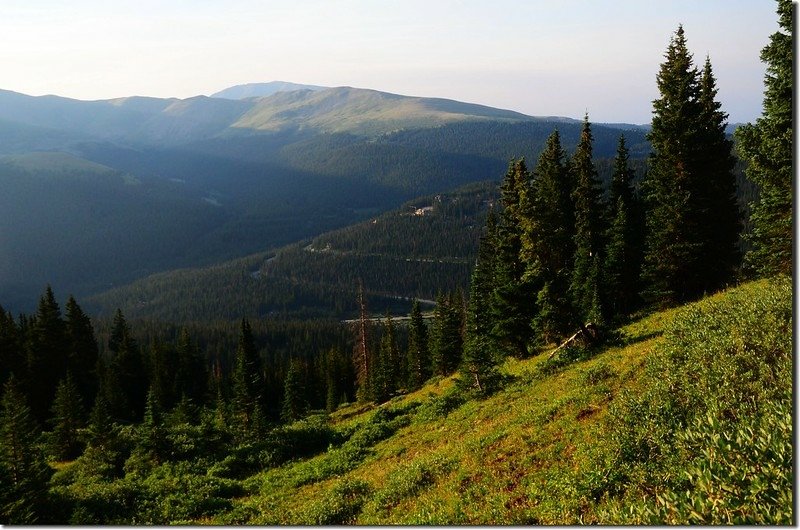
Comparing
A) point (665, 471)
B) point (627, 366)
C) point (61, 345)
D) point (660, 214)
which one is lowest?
point (61, 345)

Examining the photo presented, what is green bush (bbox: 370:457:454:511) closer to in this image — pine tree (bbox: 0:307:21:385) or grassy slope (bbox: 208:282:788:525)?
grassy slope (bbox: 208:282:788:525)

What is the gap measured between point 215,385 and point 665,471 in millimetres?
79008

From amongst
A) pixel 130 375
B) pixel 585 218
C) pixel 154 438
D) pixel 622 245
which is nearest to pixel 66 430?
pixel 130 375

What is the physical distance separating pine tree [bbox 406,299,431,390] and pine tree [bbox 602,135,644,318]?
3146 cm

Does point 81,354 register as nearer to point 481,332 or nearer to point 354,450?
point 354,450

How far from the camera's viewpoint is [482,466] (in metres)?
16.1

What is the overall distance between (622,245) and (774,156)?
53.8 feet

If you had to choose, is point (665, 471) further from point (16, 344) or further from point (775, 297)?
point (16, 344)

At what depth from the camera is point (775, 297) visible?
15.0m

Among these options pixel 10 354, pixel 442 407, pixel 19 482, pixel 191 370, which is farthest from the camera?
pixel 191 370

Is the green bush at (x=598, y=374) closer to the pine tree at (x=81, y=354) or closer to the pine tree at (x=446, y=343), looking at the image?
the pine tree at (x=446, y=343)

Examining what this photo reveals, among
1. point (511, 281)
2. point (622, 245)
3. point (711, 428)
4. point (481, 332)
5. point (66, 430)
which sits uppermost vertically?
point (622, 245)

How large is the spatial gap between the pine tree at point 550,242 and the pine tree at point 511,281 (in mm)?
952

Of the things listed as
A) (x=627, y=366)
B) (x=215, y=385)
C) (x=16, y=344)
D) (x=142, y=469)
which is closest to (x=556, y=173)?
(x=627, y=366)
